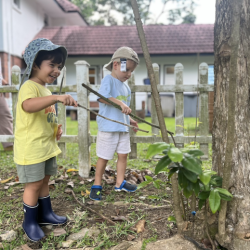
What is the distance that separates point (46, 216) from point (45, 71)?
3.24ft

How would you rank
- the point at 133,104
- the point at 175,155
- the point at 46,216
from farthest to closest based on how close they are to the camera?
the point at 133,104, the point at 46,216, the point at 175,155

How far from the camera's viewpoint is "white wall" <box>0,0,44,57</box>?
10.9 metres

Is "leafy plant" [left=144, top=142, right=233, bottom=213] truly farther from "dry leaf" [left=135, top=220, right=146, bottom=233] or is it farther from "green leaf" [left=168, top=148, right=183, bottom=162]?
"dry leaf" [left=135, top=220, right=146, bottom=233]

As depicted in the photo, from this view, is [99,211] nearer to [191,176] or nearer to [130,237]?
[130,237]

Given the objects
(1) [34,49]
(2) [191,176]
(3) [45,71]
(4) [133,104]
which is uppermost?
(1) [34,49]

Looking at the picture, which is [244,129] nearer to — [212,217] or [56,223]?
[212,217]

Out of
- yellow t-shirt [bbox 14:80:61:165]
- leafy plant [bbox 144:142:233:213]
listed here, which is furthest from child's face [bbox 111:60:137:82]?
leafy plant [bbox 144:142:233:213]

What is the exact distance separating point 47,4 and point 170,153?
15.0 meters

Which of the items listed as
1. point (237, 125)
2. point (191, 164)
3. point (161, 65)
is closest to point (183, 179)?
point (191, 164)

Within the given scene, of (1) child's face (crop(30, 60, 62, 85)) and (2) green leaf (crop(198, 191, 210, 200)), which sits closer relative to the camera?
(2) green leaf (crop(198, 191, 210, 200))

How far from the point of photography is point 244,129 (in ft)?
4.62

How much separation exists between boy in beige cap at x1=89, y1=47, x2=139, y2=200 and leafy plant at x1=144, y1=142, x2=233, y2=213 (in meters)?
1.20

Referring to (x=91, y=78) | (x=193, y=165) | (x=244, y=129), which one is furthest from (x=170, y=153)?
(x=91, y=78)

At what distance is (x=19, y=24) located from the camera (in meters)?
12.1
